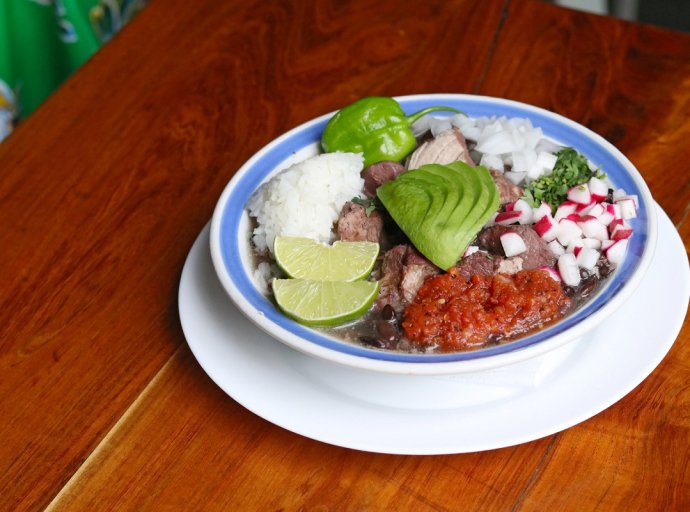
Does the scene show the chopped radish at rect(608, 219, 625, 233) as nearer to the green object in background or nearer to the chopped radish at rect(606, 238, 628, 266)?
the chopped radish at rect(606, 238, 628, 266)

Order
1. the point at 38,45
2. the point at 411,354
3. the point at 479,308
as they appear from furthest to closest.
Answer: the point at 38,45 → the point at 479,308 → the point at 411,354

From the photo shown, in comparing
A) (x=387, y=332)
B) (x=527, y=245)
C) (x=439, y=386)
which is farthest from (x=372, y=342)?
(x=527, y=245)

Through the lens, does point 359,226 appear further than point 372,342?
Yes

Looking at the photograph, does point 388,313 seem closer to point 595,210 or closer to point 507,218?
point 507,218

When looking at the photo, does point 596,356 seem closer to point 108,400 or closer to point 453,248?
point 453,248

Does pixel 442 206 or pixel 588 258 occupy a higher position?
pixel 442 206

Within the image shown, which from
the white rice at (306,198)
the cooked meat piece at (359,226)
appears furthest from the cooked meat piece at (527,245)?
the white rice at (306,198)
